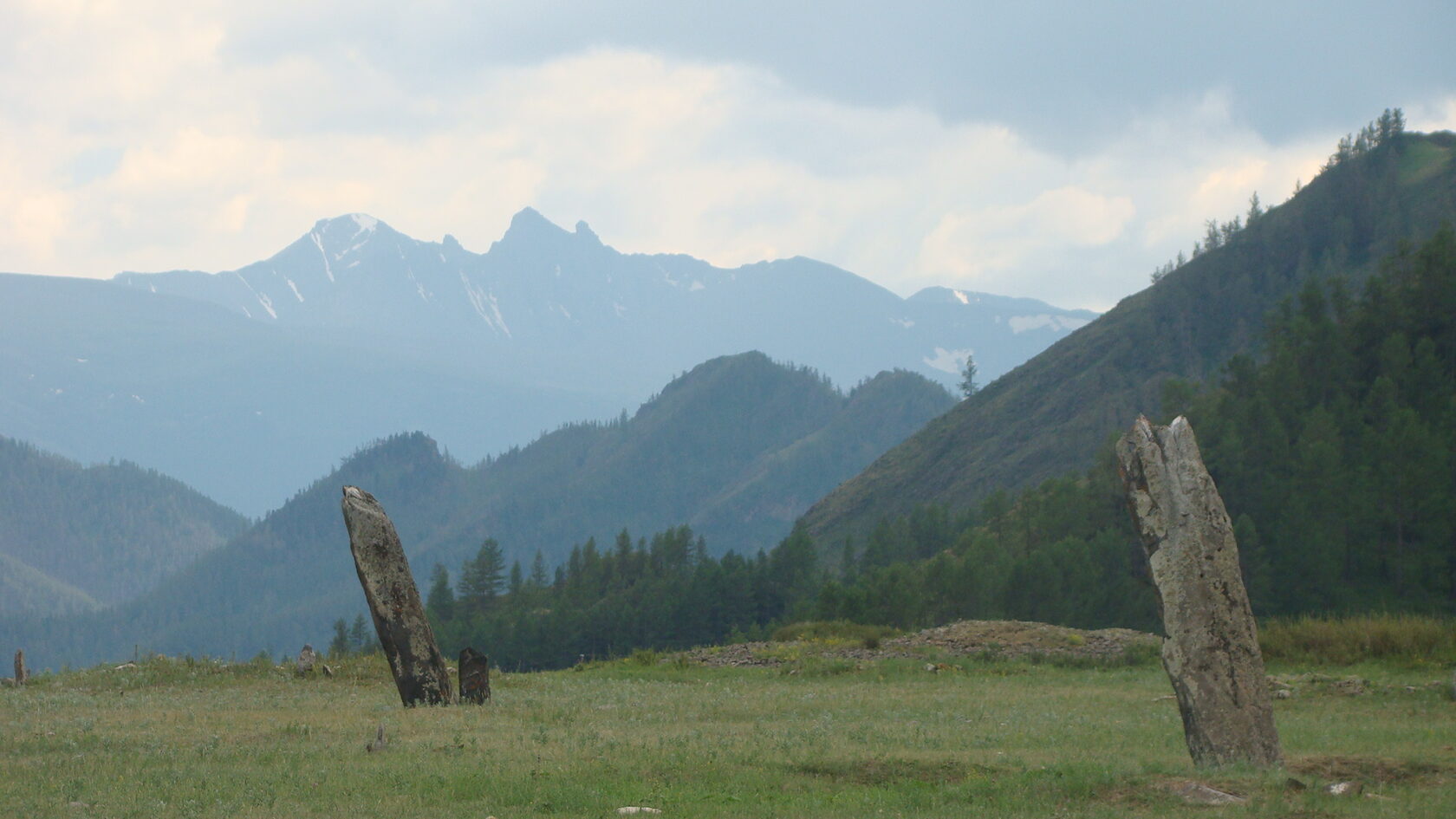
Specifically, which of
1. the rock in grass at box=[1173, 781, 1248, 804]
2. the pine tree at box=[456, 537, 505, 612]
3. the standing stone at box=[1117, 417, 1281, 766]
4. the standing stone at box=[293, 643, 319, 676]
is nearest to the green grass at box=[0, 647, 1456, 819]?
the rock in grass at box=[1173, 781, 1248, 804]

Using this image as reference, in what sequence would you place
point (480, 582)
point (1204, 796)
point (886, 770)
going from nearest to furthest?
1. point (1204, 796)
2. point (886, 770)
3. point (480, 582)

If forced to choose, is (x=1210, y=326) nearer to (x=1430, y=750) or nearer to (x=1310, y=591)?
(x=1310, y=591)

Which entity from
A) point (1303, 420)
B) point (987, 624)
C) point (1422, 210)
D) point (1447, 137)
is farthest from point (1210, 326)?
point (987, 624)

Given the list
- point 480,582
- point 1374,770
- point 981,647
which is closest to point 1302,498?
point 981,647

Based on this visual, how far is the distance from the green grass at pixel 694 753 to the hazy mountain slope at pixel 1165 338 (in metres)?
139

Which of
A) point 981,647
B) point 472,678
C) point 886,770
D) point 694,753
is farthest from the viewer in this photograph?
point 981,647

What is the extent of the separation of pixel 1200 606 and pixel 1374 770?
2446 mm

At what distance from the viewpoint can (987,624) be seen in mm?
36875

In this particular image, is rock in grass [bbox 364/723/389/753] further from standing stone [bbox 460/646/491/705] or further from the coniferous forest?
the coniferous forest

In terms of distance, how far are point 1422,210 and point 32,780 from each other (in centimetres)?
17855

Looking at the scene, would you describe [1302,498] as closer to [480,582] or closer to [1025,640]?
[1025,640]

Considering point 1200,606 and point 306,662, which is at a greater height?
point 1200,606

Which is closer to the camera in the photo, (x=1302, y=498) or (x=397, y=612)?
(x=397, y=612)

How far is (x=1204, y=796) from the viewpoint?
11.7m
